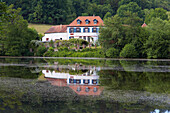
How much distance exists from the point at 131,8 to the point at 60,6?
2911cm

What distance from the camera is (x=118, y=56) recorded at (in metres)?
57.2

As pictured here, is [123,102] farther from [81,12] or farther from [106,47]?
[81,12]

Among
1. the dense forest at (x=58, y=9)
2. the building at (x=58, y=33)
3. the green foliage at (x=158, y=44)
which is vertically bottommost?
the green foliage at (x=158, y=44)

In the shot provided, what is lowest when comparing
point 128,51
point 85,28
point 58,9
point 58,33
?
point 128,51

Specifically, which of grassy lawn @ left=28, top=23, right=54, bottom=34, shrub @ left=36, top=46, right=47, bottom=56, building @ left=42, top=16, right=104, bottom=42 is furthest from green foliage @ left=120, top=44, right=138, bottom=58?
grassy lawn @ left=28, top=23, right=54, bottom=34

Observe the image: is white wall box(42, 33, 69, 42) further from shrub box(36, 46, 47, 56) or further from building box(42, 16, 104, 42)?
shrub box(36, 46, 47, 56)

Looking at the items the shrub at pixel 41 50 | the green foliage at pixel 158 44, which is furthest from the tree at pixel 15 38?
the green foliage at pixel 158 44

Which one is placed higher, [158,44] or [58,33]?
[58,33]

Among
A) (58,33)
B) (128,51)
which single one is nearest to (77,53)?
(128,51)

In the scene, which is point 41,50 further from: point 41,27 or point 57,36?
point 41,27

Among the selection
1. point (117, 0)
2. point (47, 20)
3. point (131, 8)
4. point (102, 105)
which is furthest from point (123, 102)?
point (117, 0)

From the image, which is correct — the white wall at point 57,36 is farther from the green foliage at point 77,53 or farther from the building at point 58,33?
the green foliage at point 77,53

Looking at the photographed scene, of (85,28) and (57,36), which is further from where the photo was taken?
(57,36)

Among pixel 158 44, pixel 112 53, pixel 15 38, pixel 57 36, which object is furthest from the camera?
pixel 57 36
